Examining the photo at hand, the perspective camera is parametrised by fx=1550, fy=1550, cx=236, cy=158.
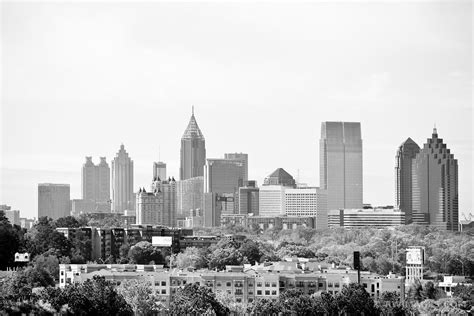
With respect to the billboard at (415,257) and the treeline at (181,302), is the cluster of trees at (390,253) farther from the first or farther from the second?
→ the treeline at (181,302)

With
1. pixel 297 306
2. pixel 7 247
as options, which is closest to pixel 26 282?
pixel 297 306

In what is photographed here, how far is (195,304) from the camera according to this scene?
3255 inches

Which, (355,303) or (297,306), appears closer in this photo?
(297,306)

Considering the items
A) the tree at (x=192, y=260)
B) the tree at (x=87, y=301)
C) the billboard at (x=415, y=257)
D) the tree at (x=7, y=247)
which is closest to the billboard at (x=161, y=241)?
the tree at (x=192, y=260)

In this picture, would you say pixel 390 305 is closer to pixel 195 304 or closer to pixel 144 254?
pixel 195 304

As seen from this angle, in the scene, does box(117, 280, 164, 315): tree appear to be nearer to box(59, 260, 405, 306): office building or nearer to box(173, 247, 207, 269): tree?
box(59, 260, 405, 306): office building

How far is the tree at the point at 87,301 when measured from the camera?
260 feet

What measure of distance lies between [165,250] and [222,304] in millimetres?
64813

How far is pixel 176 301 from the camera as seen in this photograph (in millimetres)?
86250

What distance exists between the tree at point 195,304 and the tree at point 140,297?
1739mm

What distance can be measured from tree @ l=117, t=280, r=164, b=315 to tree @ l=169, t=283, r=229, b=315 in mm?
1739

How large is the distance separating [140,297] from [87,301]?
31.1 ft

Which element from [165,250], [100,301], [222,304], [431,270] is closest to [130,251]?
[165,250]

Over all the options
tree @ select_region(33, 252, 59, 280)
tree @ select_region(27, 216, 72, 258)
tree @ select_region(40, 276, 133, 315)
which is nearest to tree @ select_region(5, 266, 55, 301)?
tree @ select_region(40, 276, 133, 315)
